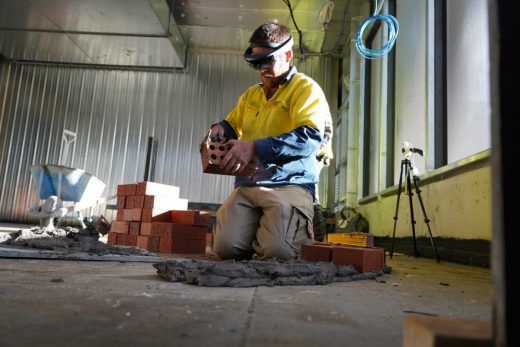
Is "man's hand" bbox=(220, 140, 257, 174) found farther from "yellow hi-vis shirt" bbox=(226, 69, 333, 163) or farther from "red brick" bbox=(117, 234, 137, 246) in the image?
"red brick" bbox=(117, 234, 137, 246)

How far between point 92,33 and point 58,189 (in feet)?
9.75

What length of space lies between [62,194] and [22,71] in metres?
4.45

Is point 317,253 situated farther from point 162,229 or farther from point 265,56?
point 162,229

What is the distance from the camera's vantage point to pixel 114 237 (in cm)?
412

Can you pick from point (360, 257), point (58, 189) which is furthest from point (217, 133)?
point (58, 189)

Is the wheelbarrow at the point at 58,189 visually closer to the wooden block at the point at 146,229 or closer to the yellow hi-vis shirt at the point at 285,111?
the wooden block at the point at 146,229

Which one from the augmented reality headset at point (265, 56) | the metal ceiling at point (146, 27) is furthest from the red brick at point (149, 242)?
the metal ceiling at point (146, 27)

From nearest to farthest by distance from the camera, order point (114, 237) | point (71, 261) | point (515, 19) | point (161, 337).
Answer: point (515, 19), point (161, 337), point (71, 261), point (114, 237)

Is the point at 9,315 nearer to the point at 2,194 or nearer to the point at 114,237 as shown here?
the point at 114,237

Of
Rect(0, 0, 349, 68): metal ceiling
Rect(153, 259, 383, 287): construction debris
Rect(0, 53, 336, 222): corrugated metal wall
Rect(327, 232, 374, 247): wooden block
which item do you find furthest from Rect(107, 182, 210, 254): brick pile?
Rect(0, 53, 336, 222): corrugated metal wall

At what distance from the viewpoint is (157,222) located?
346cm

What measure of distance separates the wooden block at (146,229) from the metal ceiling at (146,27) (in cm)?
343

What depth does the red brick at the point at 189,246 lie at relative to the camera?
3.30 metres

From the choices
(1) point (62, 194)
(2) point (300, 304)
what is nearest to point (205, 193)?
(1) point (62, 194)
